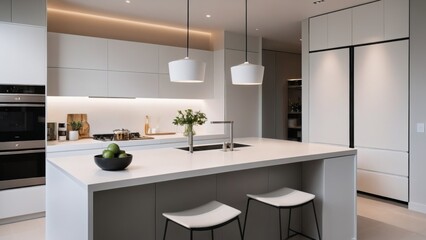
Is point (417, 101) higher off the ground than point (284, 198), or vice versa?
point (417, 101)

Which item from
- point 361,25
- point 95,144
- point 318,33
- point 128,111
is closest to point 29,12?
point 95,144

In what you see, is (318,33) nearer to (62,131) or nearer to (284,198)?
(284,198)

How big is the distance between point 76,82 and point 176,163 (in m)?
2.68

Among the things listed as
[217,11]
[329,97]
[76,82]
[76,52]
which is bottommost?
[329,97]

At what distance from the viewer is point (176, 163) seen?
242 centimetres

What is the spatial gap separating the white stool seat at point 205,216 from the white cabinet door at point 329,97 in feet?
10.1

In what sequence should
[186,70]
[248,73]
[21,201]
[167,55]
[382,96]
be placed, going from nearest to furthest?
[186,70] → [248,73] → [21,201] → [382,96] → [167,55]

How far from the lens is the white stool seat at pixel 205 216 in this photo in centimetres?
203

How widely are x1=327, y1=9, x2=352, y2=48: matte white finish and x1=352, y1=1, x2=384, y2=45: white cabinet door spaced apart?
8 centimetres

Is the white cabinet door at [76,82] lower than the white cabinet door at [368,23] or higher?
lower

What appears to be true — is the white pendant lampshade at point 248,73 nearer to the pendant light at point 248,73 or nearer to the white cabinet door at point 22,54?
the pendant light at point 248,73

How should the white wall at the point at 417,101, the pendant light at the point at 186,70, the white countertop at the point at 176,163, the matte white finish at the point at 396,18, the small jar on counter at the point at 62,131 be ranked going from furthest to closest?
1. the small jar on counter at the point at 62,131
2. the matte white finish at the point at 396,18
3. the white wall at the point at 417,101
4. the pendant light at the point at 186,70
5. the white countertop at the point at 176,163

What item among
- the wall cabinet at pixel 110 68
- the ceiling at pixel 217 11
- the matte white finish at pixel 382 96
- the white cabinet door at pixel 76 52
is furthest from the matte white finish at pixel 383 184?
the white cabinet door at pixel 76 52

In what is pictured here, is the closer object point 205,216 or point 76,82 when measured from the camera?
point 205,216
